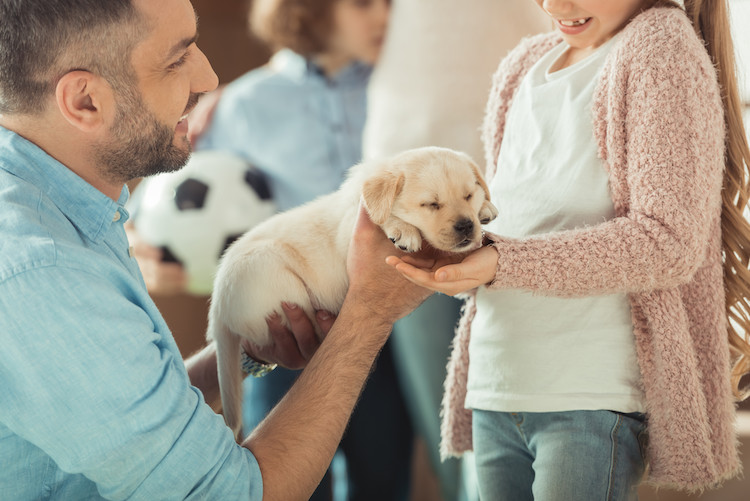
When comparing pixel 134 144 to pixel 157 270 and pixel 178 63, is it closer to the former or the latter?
pixel 178 63

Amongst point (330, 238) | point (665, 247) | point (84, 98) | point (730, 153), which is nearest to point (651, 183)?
point (665, 247)

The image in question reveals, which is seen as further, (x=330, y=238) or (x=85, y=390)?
(x=330, y=238)

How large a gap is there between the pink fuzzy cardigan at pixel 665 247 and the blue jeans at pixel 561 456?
52mm

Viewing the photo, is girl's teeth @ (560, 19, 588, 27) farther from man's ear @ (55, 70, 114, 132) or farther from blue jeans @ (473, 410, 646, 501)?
man's ear @ (55, 70, 114, 132)

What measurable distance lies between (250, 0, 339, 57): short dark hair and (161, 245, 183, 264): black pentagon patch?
2.64 ft

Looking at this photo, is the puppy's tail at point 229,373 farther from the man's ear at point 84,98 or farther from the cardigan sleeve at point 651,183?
the cardigan sleeve at point 651,183

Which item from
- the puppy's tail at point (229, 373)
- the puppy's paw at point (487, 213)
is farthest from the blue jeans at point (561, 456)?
the puppy's tail at point (229, 373)

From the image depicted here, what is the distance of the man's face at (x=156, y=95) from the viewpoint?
42.1 inches

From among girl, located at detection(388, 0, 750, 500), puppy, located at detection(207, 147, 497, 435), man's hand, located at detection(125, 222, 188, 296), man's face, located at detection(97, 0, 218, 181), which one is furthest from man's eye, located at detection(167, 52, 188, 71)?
man's hand, located at detection(125, 222, 188, 296)

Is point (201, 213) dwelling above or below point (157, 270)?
above

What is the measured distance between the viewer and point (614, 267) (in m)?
0.97

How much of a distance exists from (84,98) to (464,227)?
0.61 m

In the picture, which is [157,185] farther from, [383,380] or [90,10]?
[90,10]

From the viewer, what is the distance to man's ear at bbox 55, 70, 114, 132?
1010mm
